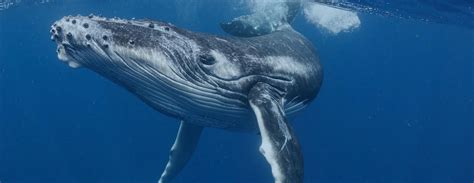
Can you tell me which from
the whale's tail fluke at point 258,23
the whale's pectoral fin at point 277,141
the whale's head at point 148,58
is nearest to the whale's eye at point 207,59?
the whale's head at point 148,58

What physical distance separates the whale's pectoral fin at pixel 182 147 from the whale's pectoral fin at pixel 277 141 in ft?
12.9

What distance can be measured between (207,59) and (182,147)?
15.0ft

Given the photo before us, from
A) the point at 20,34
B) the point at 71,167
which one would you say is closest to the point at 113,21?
the point at 71,167

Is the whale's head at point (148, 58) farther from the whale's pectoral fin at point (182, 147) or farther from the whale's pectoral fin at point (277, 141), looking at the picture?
the whale's pectoral fin at point (182, 147)

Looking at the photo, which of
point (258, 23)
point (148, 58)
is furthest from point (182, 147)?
point (148, 58)

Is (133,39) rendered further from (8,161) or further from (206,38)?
(8,161)

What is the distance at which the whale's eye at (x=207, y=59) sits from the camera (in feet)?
21.7

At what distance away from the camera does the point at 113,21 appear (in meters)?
5.95

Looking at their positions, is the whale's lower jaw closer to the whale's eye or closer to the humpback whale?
the humpback whale

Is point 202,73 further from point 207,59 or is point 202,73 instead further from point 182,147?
point 182,147

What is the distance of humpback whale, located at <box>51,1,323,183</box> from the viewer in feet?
18.6

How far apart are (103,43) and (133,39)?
39 centimetres

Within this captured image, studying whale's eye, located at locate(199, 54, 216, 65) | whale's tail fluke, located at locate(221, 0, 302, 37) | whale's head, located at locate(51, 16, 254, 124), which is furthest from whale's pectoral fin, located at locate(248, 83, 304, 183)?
whale's tail fluke, located at locate(221, 0, 302, 37)

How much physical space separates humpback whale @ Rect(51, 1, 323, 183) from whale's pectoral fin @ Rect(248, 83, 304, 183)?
13mm
